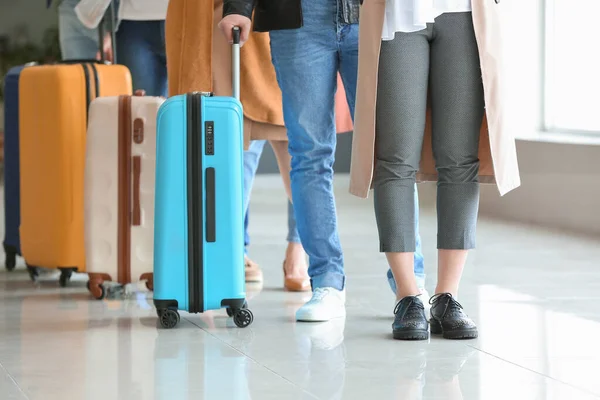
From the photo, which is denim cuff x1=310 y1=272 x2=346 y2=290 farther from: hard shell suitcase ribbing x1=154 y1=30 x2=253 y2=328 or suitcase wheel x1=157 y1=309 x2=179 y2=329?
suitcase wheel x1=157 y1=309 x2=179 y2=329

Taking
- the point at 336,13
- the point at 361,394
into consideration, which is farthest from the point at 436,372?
the point at 336,13

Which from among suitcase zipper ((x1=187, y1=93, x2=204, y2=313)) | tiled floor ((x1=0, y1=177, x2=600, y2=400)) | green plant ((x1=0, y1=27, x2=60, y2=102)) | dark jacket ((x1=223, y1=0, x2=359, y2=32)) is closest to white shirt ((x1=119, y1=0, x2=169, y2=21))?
dark jacket ((x1=223, y1=0, x2=359, y2=32))

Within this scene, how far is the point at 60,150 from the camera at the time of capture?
345cm

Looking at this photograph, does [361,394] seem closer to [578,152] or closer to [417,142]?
[417,142]

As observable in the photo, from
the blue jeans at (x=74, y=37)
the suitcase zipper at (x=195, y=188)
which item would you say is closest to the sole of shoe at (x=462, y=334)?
the suitcase zipper at (x=195, y=188)

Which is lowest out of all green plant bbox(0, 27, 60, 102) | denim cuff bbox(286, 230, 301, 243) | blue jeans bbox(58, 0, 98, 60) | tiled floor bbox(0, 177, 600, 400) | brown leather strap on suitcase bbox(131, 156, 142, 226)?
tiled floor bbox(0, 177, 600, 400)

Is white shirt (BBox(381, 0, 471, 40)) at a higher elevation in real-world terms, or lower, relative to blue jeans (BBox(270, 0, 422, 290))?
higher

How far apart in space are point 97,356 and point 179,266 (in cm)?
35

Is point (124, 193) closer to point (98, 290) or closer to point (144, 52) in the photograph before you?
point (98, 290)

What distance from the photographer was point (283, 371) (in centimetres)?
223

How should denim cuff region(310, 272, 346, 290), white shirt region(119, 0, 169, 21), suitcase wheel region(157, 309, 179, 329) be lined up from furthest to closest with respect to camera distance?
white shirt region(119, 0, 169, 21) < denim cuff region(310, 272, 346, 290) < suitcase wheel region(157, 309, 179, 329)

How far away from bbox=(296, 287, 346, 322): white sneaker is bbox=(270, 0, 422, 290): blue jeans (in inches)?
0.9

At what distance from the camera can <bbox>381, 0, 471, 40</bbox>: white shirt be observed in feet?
7.95

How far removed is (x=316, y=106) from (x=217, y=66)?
515mm
